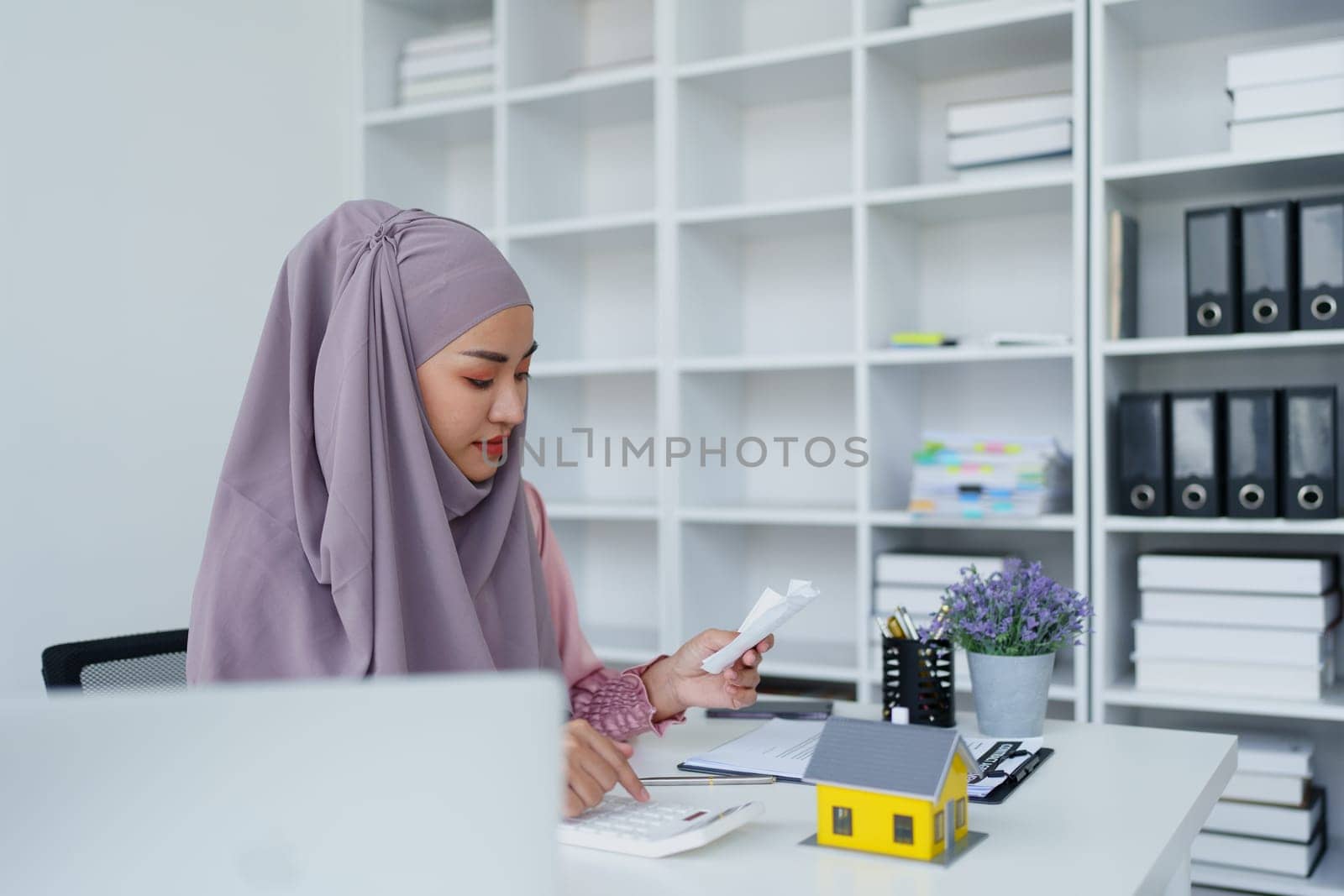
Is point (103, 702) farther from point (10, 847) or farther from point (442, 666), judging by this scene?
point (442, 666)

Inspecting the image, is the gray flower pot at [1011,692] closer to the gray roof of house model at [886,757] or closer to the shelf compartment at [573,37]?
the gray roof of house model at [886,757]

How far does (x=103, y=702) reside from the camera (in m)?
0.54

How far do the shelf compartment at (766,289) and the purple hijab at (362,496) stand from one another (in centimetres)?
132

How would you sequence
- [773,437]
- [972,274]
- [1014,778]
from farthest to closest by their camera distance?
1. [773,437]
2. [972,274]
3. [1014,778]

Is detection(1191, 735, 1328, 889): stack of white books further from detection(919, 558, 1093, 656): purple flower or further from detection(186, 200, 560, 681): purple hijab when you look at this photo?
detection(186, 200, 560, 681): purple hijab

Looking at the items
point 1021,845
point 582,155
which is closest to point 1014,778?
point 1021,845

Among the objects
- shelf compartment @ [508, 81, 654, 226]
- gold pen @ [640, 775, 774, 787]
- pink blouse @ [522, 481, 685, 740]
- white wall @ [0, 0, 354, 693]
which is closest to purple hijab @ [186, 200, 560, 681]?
pink blouse @ [522, 481, 685, 740]

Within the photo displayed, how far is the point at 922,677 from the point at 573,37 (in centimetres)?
241

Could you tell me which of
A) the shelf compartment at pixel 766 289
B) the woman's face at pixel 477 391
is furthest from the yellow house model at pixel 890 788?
the shelf compartment at pixel 766 289

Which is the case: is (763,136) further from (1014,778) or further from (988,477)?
(1014,778)

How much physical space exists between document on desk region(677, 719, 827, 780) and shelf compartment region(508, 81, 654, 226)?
1871 millimetres

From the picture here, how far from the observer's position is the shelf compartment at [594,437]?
321 cm

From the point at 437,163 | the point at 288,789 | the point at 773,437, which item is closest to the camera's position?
the point at 288,789

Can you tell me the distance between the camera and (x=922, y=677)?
1.46 meters
